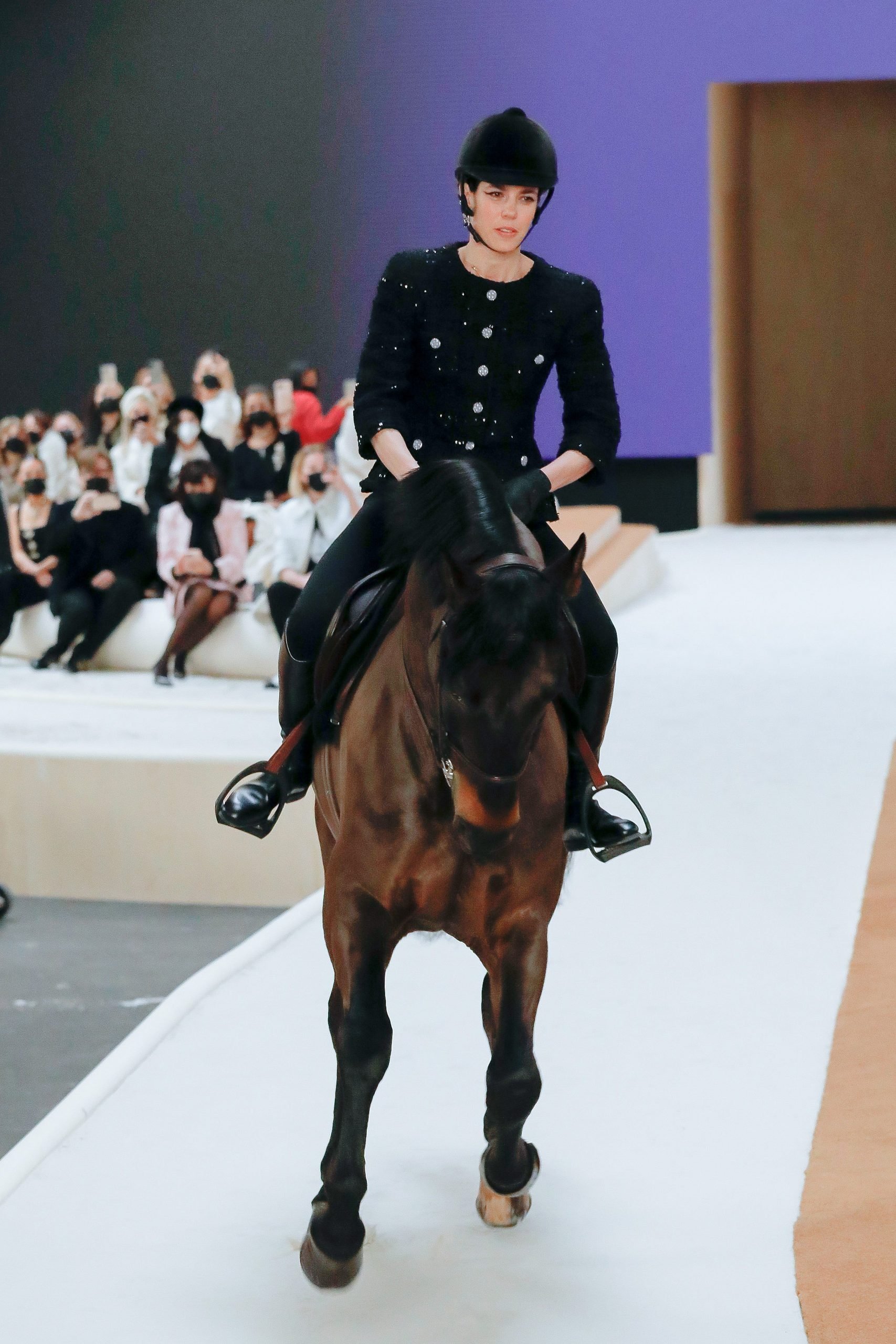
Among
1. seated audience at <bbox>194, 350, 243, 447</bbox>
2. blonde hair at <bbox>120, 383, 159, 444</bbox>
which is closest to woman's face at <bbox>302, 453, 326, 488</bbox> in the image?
seated audience at <bbox>194, 350, 243, 447</bbox>

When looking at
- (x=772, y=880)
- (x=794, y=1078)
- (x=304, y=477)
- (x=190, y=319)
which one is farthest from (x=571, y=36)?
(x=794, y=1078)

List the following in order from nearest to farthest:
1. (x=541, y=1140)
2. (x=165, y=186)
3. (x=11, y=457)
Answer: (x=541, y=1140) < (x=11, y=457) < (x=165, y=186)

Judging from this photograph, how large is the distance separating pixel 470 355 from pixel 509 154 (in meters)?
0.39

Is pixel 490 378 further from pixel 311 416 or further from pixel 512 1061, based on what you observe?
pixel 311 416

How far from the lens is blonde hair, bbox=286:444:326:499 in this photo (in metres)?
10.3

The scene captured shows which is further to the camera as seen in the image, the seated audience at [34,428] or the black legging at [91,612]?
the seated audience at [34,428]

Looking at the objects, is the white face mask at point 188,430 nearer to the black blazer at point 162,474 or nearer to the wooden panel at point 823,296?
the black blazer at point 162,474

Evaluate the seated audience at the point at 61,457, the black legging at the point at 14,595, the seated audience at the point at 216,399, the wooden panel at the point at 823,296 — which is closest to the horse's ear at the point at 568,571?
the black legging at the point at 14,595

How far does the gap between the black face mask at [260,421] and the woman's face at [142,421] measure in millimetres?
1470

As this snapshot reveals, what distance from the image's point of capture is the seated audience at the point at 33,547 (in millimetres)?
11758

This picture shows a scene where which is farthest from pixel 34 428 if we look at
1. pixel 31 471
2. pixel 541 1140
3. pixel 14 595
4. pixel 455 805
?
pixel 455 805

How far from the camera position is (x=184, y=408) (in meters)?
12.2

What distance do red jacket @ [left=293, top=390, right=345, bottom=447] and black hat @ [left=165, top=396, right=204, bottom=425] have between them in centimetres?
73

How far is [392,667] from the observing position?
9.71ft
